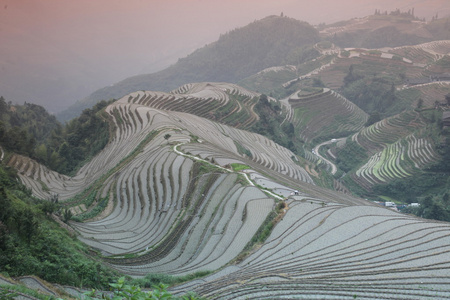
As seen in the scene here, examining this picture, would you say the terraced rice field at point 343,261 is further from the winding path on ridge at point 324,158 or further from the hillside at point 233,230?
the winding path on ridge at point 324,158

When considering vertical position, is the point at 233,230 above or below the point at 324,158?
above

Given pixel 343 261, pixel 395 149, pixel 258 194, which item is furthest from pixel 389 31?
pixel 343 261

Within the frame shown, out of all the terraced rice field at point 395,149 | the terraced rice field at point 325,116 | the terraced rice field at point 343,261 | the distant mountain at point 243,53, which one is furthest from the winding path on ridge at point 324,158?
the distant mountain at point 243,53

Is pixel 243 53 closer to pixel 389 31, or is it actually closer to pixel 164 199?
pixel 389 31

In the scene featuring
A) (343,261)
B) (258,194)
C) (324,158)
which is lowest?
(324,158)

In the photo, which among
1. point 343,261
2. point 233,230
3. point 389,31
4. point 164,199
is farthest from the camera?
point 389,31

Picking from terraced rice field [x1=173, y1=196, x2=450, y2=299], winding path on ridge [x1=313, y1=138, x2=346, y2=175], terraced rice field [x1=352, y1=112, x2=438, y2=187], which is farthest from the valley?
winding path on ridge [x1=313, y1=138, x2=346, y2=175]

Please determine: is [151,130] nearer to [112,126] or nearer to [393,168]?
[112,126]
